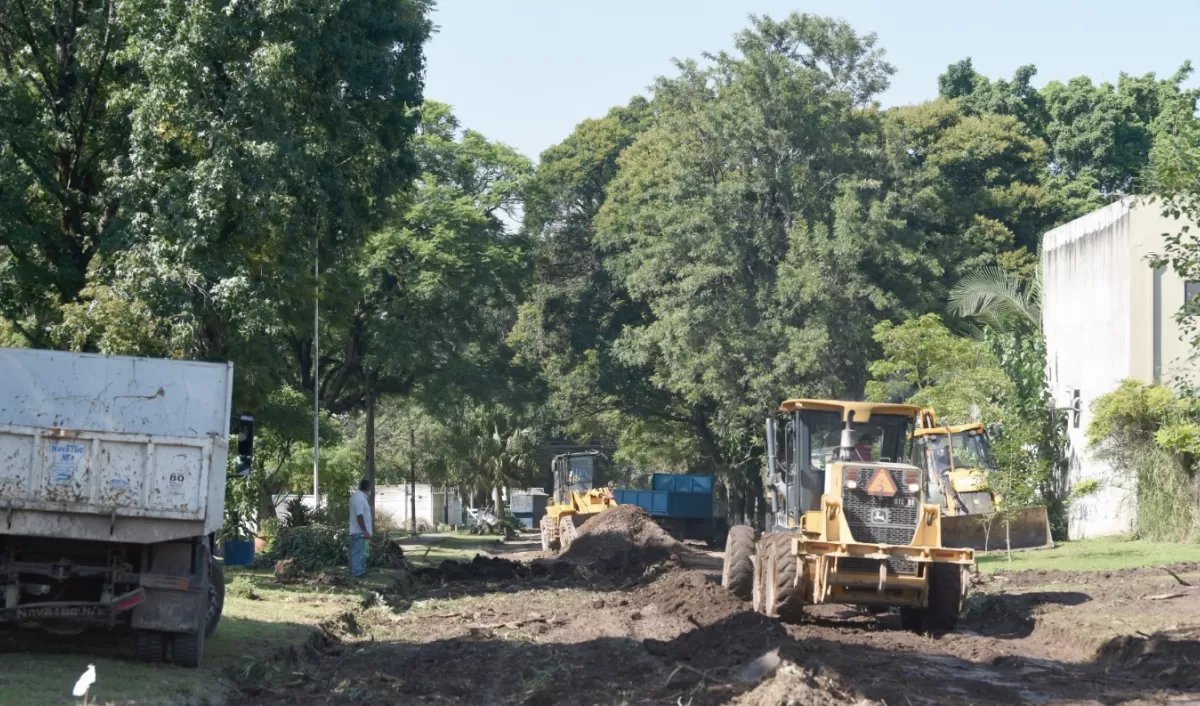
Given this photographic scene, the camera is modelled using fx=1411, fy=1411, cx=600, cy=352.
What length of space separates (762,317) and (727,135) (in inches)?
242

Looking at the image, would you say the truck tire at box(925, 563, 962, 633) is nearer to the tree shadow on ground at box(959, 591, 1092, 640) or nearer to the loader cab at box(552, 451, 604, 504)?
the tree shadow on ground at box(959, 591, 1092, 640)

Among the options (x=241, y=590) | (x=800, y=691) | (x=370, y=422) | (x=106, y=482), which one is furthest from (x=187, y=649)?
(x=370, y=422)

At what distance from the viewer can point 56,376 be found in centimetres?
1349

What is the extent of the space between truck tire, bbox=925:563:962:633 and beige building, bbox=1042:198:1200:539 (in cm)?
1483

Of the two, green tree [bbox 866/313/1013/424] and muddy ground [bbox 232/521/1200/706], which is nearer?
muddy ground [bbox 232/521/1200/706]

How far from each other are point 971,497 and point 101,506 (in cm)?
2269

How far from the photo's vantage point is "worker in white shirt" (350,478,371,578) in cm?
2291

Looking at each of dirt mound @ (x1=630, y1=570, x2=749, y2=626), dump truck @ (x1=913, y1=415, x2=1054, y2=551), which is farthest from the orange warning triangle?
dump truck @ (x1=913, y1=415, x2=1054, y2=551)

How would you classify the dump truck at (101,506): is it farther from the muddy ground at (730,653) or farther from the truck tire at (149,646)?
the muddy ground at (730,653)

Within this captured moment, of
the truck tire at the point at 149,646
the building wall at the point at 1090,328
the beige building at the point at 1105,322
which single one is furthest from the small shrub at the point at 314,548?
the building wall at the point at 1090,328

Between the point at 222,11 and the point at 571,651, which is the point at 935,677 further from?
the point at 222,11

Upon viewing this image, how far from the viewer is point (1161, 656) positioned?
1417 cm

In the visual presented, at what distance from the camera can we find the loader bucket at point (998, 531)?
28.8m

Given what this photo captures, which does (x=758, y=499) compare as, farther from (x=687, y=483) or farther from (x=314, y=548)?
(x=314, y=548)
